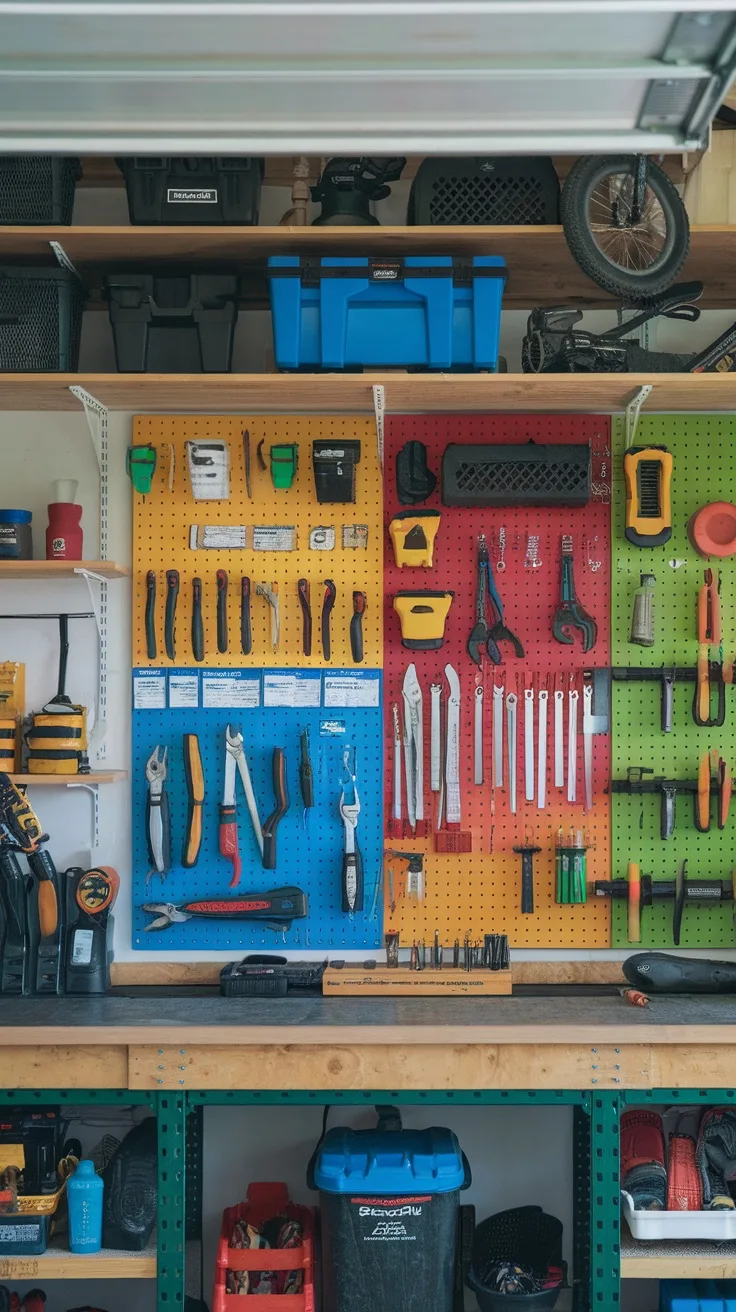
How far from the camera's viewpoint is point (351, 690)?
337 cm

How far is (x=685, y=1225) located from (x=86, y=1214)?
1.39m

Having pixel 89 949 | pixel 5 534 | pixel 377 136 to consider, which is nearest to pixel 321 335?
pixel 5 534

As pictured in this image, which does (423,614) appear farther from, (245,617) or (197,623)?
(197,623)

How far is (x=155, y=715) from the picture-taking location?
3.38 m

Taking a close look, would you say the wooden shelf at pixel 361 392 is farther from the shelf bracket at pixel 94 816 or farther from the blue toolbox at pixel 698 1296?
the blue toolbox at pixel 698 1296

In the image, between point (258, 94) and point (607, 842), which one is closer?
point (258, 94)

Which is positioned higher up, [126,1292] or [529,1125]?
[529,1125]

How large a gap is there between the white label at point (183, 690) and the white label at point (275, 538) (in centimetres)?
41

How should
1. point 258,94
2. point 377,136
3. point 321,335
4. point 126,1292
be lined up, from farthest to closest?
point 126,1292 < point 321,335 < point 377,136 < point 258,94

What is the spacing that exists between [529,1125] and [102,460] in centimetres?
223

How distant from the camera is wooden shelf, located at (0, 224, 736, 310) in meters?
2.94

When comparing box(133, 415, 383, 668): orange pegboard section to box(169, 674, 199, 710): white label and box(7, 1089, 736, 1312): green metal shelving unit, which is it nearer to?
box(169, 674, 199, 710): white label

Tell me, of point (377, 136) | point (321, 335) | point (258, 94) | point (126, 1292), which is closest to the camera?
point (258, 94)

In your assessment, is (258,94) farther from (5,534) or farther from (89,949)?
(89,949)
